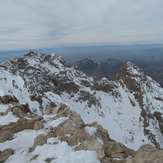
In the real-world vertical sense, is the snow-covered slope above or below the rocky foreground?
below

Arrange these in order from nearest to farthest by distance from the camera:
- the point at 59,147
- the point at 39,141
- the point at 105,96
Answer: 1. the point at 59,147
2. the point at 39,141
3. the point at 105,96

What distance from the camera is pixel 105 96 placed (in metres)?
74.6

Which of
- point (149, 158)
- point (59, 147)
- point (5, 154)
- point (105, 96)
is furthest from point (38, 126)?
point (105, 96)

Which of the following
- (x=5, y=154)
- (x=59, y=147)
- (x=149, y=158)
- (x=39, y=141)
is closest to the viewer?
(x=149, y=158)

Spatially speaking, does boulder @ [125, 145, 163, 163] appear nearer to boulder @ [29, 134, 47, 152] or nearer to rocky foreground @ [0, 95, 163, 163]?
rocky foreground @ [0, 95, 163, 163]

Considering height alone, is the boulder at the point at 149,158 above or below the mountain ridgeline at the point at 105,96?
above

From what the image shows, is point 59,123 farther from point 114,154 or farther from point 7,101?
point 7,101

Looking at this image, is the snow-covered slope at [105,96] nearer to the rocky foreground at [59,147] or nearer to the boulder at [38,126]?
the boulder at [38,126]

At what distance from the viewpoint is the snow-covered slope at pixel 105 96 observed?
180 ft

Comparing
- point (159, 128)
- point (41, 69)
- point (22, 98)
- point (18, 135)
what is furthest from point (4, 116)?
point (159, 128)

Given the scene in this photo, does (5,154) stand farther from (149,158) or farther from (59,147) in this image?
(149,158)

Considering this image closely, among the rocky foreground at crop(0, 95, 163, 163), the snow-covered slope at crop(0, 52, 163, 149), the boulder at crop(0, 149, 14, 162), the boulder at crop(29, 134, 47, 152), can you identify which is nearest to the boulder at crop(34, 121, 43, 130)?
the rocky foreground at crop(0, 95, 163, 163)

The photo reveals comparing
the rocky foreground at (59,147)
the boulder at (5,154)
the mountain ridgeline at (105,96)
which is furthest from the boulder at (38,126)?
the mountain ridgeline at (105,96)

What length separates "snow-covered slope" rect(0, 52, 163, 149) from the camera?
2158 inches
